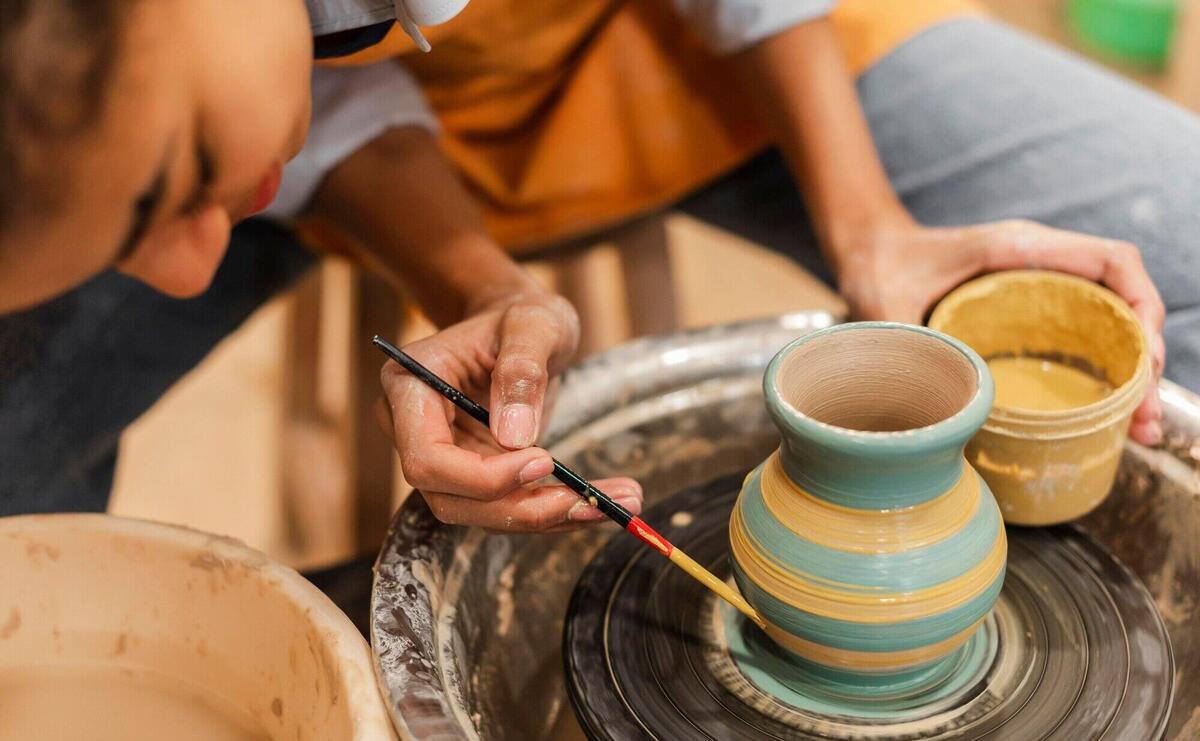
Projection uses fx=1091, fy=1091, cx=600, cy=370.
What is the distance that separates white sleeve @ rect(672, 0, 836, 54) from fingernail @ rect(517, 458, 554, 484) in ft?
2.37

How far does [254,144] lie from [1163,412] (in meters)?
0.82

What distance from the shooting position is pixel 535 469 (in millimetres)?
825

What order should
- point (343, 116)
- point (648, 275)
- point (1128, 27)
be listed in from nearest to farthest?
point (343, 116) → point (648, 275) → point (1128, 27)

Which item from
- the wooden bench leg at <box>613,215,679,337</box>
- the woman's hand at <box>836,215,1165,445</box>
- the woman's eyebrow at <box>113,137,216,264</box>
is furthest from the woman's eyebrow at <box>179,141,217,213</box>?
the wooden bench leg at <box>613,215,679,337</box>

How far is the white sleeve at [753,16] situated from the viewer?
4.31 feet

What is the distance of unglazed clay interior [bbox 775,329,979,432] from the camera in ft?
2.67

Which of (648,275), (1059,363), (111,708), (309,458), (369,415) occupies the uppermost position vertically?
(1059,363)

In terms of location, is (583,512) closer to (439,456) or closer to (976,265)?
(439,456)

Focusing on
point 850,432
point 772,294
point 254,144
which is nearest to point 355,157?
point 254,144

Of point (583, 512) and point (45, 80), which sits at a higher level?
point (45, 80)

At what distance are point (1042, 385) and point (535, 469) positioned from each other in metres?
0.53

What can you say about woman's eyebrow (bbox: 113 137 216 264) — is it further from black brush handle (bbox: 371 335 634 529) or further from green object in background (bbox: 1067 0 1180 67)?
green object in background (bbox: 1067 0 1180 67)

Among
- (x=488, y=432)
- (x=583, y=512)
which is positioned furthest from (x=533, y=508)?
(x=488, y=432)

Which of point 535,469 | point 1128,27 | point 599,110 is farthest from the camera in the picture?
point 1128,27
